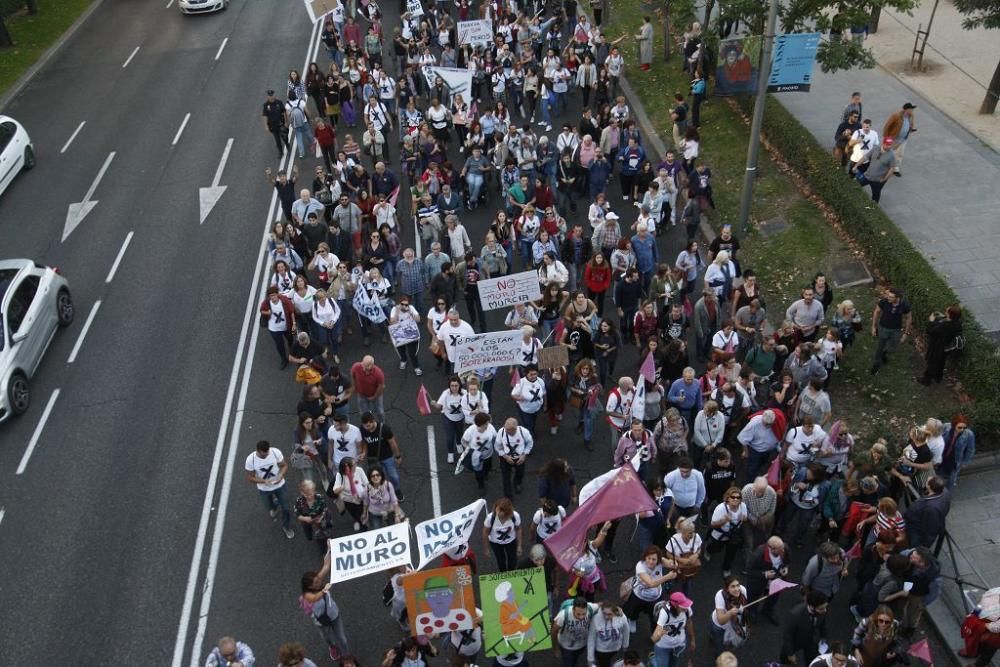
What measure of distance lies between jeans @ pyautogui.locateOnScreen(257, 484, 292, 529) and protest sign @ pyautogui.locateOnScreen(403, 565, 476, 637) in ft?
11.1

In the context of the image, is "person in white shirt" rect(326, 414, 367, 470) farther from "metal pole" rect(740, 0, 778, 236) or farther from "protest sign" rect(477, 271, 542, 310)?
"metal pole" rect(740, 0, 778, 236)

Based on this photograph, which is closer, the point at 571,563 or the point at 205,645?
the point at 571,563

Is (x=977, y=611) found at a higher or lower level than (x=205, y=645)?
higher

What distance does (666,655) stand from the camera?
31.6 ft

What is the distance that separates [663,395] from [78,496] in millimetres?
8722

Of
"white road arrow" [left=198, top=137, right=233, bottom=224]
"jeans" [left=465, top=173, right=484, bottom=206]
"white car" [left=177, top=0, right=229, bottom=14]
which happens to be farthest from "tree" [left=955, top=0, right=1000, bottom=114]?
"white car" [left=177, top=0, right=229, bottom=14]

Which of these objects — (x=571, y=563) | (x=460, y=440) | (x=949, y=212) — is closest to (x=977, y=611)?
(x=571, y=563)

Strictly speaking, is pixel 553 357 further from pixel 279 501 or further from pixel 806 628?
pixel 806 628

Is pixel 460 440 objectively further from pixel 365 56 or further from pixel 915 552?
pixel 365 56

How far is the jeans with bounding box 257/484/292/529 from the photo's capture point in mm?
12252

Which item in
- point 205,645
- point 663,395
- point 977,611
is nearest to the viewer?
point 977,611

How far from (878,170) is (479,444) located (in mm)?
10798

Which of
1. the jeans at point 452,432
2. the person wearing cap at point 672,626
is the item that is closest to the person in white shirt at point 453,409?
the jeans at point 452,432

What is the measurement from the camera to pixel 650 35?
83.3ft
